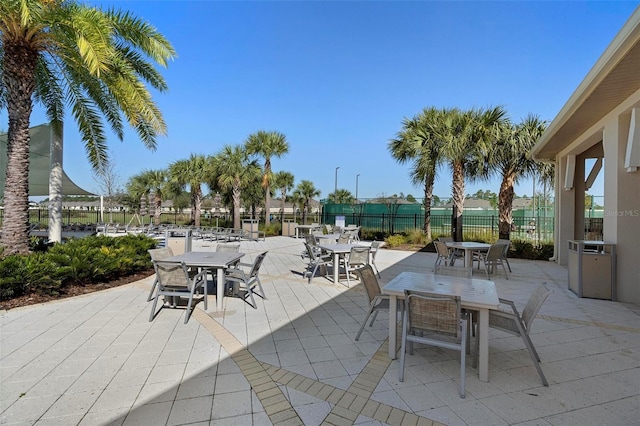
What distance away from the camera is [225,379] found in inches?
107

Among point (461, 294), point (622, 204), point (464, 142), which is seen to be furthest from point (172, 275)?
point (464, 142)

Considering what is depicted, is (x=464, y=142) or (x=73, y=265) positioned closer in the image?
(x=73, y=265)

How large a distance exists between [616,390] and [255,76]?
12.9 metres

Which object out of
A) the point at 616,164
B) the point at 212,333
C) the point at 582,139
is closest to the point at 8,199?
the point at 212,333

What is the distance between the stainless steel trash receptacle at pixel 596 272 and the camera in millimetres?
5578

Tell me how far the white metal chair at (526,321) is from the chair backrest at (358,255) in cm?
344

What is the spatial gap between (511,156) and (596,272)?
6.45m

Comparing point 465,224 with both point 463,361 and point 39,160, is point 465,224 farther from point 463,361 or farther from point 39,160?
point 39,160

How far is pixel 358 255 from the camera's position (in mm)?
6512

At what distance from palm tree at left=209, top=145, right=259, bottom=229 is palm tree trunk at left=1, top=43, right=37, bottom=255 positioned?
13.2 meters

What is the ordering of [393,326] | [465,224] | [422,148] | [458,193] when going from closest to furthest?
[393,326] < [458,193] < [422,148] < [465,224]

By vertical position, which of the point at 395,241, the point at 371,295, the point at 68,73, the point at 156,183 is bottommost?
the point at 395,241

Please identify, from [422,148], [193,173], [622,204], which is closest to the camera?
[622,204]

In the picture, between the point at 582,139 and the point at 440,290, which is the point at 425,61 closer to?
the point at 582,139
